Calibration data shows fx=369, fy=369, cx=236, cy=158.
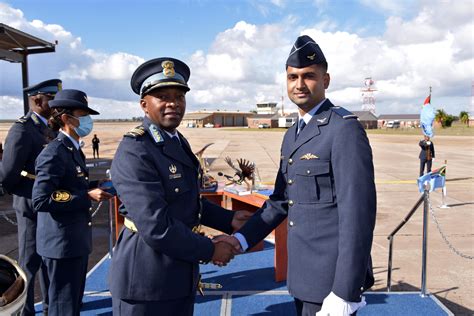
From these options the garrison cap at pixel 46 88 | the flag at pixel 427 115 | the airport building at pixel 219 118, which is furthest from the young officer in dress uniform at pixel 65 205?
the airport building at pixel 219 118

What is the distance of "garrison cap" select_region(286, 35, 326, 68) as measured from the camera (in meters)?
2.12

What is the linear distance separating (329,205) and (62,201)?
6.62 feet

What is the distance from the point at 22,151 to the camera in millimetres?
3477

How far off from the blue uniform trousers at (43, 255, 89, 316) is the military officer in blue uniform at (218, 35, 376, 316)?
156 centimetres

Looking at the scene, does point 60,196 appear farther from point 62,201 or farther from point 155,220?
point 155,220

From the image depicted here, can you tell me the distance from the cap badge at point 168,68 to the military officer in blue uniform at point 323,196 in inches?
26.6

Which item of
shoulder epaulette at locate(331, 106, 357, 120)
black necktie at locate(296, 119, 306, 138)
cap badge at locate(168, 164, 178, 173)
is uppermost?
shoulder epaulette at locate(331, 106, 357, 120)

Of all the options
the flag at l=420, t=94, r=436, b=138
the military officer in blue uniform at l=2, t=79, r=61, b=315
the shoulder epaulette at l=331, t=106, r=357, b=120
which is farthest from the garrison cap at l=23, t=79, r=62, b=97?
the flag at l=420, t=94, r=436, b=138

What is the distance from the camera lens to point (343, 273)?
1775mm

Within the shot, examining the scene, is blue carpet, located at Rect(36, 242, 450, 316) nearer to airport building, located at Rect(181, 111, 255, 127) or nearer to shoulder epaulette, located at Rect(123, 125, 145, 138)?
shoulder epaulette, located at Rect(123, 125, 145, 138)

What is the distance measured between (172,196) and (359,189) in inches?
37.9

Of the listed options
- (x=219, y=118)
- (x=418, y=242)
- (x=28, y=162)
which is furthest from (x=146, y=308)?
(x=219, y=118)

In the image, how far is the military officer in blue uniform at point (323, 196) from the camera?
1.79 meters

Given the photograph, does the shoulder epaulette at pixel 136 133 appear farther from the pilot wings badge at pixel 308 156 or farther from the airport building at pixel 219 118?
the airport building at pixel 219 118
